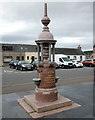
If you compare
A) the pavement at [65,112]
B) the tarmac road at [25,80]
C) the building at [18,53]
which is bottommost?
the pavement at [65,112]

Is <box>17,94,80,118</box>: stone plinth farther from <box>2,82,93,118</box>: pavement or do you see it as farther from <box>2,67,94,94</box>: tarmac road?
<box>2,67,94,94</box>: tarmac road

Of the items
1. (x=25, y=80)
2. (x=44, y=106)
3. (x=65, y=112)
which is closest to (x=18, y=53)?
(x=25, y=80)

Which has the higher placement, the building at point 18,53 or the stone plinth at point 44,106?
the building at point 18,53

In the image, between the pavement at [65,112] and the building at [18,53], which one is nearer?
the pavement at [65,112]

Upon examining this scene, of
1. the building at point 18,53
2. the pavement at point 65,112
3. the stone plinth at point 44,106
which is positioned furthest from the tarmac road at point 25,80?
the building at point 18,53

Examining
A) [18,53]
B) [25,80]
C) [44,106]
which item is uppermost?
[18,53]

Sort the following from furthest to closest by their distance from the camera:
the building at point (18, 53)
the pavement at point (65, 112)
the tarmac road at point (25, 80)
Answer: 1. the building at point (18, 53)
2. the tarmac road at point (25, 80)
3. the pavement at point (65, 112)

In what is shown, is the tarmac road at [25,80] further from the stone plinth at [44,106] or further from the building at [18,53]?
the building at [18,53]

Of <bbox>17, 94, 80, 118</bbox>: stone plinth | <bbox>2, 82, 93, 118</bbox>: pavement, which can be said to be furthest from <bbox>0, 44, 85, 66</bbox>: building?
<bbox>17, 94, 80, 118</bbox>: stone plinth

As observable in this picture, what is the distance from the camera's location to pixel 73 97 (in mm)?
6945

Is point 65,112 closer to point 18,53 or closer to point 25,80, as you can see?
point 25,80

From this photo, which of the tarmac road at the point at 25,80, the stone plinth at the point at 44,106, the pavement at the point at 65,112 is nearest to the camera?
the pavement at the point at 65,112

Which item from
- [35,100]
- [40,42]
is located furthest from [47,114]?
[40,42]

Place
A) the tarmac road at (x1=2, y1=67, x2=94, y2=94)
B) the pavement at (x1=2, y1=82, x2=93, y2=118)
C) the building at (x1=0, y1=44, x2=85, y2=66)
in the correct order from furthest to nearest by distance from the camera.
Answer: the building at (x1=0, y1=44, x2=85, y2=66) < the tarmac road at (x1=2, y1=67, x2=94, y2=94) < the pavement at (x1=2, y1=82, x2=93, y2=118)
